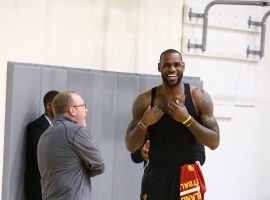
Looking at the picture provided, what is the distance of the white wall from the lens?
4199 mm

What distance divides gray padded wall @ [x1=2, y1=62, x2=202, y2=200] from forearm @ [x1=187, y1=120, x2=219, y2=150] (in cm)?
164

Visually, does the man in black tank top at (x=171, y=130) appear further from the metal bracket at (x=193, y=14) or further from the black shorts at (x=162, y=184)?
the metal bracket at (x=193, y=14)

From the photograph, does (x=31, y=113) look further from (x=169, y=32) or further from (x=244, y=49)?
(x=244, y=49)

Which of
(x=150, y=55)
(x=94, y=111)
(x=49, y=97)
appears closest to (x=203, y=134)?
(x=49, y=97)

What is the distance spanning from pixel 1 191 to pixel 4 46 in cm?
117

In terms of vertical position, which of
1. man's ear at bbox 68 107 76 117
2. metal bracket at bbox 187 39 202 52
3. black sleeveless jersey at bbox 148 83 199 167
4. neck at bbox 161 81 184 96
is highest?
metal bracket at bbox 187 39 202 52

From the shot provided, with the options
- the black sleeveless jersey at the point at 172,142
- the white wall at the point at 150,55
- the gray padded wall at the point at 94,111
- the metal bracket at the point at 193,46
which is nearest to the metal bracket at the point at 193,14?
the white wall at the point at 150,55

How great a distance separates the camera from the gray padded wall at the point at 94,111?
4066 mm

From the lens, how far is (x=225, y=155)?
Answer: 5.61 m

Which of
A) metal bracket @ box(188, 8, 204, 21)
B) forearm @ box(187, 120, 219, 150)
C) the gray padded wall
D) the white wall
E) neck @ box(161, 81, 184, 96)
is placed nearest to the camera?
forearm @ box(187, 120, 219, 150)

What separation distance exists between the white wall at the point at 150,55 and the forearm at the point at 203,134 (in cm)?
176

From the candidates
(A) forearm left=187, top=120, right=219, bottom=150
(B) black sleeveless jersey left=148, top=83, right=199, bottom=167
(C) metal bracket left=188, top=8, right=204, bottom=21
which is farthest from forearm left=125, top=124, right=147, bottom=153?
(C) metal bracket left=188, top=8, right=204, bottom=21

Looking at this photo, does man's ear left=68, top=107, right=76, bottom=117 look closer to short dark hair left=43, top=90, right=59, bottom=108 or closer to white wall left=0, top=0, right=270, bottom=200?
short dark hair left=43, top=90, right=59, bottom=108

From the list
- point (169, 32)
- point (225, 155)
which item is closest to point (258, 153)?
point (225, 155)
